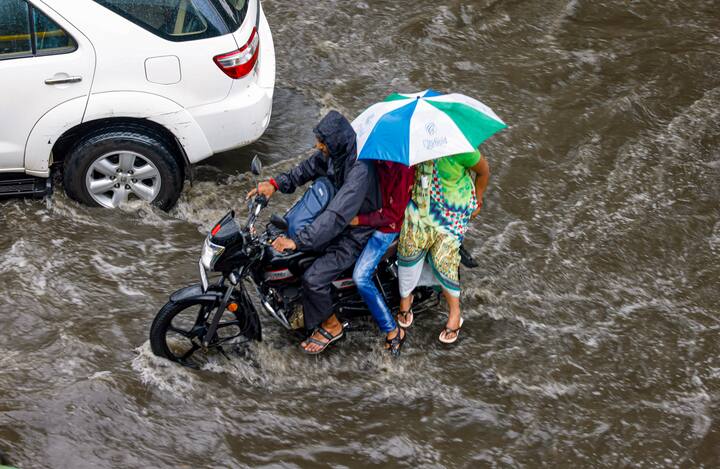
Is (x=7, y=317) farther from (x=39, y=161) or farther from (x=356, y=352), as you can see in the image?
(x=356, y=352)

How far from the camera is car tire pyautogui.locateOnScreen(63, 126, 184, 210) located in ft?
19.1

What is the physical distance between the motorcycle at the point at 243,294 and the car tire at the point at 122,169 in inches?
52.7

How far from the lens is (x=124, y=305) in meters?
5.34

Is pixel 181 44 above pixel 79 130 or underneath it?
above

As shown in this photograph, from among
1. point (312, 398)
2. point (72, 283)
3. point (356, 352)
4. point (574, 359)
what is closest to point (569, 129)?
point (574, 359)

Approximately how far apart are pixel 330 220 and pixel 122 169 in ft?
7.54

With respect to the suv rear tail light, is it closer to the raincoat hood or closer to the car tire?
the car tire

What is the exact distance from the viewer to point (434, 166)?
15.5 feet

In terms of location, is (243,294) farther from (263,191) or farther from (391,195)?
(391,195)

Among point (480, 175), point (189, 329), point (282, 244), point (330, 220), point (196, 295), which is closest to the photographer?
point (282, 244)

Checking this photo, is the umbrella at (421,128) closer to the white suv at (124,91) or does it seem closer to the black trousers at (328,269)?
the black trousers at (328,269)

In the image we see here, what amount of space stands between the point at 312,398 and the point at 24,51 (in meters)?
3.05

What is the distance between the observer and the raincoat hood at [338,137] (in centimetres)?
437

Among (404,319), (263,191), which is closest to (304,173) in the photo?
(263,191)
